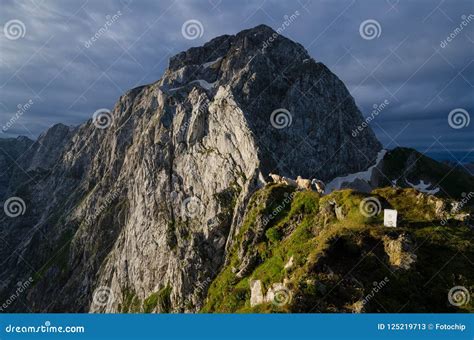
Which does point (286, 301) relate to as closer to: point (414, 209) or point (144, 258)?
point (414, 209)

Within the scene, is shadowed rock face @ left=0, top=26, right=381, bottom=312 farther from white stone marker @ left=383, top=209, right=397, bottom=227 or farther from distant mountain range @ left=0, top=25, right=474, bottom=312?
white stone marker @ left=383, top=209, right=397, bottom=227

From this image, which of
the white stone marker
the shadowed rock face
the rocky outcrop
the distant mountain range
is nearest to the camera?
the rocky outcrop

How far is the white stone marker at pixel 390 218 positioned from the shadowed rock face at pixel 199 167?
58642mm

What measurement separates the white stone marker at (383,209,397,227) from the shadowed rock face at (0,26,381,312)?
58.6 metres

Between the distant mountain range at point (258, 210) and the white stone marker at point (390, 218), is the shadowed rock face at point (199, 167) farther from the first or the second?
the white stone marker at point (390, 218)

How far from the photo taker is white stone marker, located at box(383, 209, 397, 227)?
45406 millimetres

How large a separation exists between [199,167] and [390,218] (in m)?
97.1

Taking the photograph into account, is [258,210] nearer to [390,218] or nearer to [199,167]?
[390,218]

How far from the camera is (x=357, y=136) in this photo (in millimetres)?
165500

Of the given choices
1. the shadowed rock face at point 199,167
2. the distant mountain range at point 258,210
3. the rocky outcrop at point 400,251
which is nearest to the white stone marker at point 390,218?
the distant mountain range at point 258,210

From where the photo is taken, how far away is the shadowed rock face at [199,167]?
118 metres

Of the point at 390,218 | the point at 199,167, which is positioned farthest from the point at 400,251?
the point at 199,167

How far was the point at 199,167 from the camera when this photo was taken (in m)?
138

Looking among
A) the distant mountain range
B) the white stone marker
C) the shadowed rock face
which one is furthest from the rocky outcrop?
the shadowed rock face
